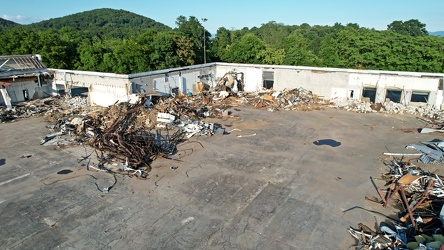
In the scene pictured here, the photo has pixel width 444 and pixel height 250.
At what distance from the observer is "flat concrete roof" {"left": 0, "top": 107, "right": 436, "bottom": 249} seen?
8.86 m

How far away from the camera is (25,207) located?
34.3ft

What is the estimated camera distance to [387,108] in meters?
23.7

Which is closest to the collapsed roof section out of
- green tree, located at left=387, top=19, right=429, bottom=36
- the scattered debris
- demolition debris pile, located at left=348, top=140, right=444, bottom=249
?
the scattered debris

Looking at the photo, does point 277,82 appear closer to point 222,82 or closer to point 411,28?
point 222,82

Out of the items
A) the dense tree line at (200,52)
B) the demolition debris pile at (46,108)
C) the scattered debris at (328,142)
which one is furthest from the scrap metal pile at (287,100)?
the demolition debris pile at (46,108)

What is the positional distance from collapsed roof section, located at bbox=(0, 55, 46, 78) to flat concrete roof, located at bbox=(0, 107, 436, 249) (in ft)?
37.4

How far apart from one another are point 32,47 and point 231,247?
42140 mm

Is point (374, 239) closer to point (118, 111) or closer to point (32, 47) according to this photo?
point (118, 111)

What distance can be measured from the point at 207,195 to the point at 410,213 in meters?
7.14

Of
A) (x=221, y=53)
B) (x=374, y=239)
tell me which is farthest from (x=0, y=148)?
(x=221, y=53)

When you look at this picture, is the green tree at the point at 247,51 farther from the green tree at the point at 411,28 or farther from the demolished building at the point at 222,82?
the green tree at the point at 411,28

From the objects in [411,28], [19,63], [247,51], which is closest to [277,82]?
[247,51]

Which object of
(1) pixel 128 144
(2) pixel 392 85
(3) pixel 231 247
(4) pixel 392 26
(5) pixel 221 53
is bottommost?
(3) pixel 231 247

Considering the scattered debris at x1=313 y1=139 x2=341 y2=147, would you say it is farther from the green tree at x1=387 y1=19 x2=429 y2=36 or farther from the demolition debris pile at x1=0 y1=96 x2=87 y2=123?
the green tree at x1=387 y1=19 x2=429 y2=36
